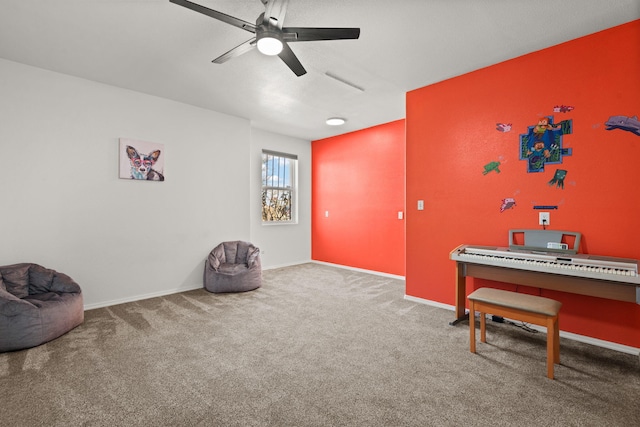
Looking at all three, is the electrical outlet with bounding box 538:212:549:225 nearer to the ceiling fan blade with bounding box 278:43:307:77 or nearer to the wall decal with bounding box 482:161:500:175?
the wall decal with bounding box 482:161:500:175

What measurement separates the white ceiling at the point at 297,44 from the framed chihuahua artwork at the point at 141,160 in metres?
0.74

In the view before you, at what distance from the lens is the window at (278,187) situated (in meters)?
6.04

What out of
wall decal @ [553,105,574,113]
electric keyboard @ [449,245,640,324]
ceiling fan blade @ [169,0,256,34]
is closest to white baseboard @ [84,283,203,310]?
ceiling fan blade @ [169,0,256,34]

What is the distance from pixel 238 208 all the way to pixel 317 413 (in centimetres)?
387

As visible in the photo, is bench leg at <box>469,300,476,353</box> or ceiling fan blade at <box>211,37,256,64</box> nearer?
ceiling fan blade at <box>211,37,256,64</box>

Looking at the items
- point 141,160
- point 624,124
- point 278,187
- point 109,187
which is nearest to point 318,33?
point 624,124

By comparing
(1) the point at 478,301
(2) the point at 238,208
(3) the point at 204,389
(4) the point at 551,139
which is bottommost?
(3) the point at 204,389

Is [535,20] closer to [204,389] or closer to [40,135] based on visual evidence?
[204,389]

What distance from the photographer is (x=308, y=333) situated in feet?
9.55

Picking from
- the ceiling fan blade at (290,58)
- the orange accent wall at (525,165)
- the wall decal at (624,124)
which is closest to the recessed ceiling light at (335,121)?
the orange accent wall at (525,165)

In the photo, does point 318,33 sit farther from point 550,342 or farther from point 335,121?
point 335,121

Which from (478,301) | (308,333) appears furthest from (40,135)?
(478,301)

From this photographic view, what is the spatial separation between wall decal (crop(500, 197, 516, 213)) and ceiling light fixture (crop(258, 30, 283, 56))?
2730 millimetres

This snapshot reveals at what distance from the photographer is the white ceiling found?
234cm
